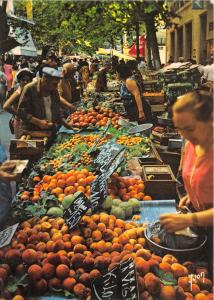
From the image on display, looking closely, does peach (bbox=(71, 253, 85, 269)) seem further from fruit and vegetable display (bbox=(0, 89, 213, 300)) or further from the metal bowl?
the metal bowl

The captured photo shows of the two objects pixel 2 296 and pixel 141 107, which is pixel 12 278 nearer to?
pixel 2 296

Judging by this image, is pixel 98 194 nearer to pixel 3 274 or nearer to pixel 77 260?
pixel 77 260

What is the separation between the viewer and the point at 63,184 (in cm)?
372

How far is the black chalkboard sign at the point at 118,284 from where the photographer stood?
2229mm

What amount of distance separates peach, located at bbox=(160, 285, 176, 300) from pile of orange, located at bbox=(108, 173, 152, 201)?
130 cm

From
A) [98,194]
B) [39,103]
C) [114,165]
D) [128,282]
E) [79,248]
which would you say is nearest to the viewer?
[128,282]

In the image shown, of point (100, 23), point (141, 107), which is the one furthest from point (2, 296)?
point (141, 107)

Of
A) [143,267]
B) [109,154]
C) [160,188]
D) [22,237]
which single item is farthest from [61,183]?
[143,267]

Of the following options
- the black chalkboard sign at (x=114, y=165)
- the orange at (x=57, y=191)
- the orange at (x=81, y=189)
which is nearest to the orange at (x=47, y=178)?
the orange at (x=57, y=191)

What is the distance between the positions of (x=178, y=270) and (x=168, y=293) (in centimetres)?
17

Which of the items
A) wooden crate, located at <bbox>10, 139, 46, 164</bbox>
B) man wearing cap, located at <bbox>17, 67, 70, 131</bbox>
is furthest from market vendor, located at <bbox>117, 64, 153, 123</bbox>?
wooden crate, located at <bbox>10, 139, 46, 164</bbox>

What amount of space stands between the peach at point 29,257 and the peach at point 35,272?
0.27ft

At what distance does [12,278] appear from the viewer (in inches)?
95.7

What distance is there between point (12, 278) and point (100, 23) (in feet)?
5.82
